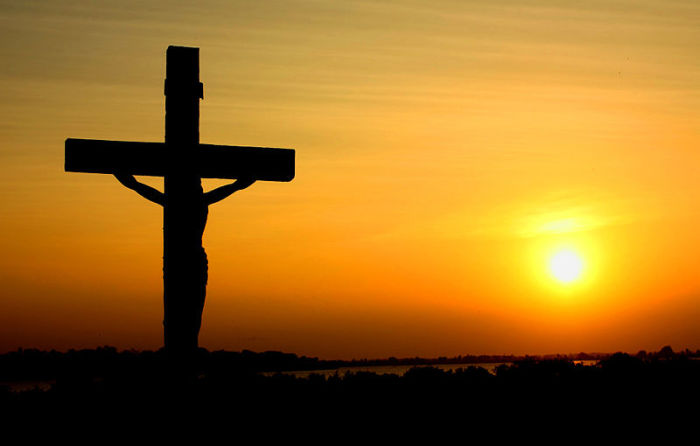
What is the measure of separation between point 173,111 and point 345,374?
377cm

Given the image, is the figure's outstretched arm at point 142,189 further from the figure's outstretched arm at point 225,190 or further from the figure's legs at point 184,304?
the figure's legs at point 184,304

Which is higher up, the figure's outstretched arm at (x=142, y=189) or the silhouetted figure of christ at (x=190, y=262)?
the figure's outstretched arm at (x=142, y=189)

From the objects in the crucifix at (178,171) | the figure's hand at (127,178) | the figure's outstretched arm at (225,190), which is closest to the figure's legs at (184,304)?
the crucifix at (178,171)

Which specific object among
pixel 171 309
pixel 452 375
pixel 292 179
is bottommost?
pixel 452 375

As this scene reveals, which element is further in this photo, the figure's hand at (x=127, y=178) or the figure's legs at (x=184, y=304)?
the figure's hand at (x=127, y=178)

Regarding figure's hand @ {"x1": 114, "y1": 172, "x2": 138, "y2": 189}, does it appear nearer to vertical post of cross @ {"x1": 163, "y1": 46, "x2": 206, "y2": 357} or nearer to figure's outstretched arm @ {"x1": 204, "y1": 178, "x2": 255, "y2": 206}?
vertical post of cross @ {"x1": 163, "y1": 46, "x2": 206, "y2": 357}

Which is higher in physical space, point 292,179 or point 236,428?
point 292,179

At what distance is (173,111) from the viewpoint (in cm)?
1127

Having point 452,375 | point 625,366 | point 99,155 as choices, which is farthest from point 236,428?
point 625,366

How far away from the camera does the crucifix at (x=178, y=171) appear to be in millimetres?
10914

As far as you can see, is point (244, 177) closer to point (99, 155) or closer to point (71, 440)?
point (99, 155)

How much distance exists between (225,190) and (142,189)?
3.33ft

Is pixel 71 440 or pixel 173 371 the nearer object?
pixel 71 440

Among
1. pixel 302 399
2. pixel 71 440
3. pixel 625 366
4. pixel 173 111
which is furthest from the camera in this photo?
pixel 625 366
